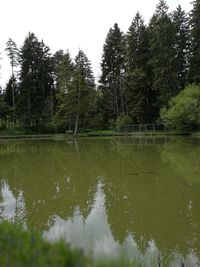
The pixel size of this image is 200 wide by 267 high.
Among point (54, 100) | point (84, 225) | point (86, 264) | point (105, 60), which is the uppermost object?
point (105, 60)

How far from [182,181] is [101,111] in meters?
37.7

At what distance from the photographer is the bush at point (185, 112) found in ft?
103

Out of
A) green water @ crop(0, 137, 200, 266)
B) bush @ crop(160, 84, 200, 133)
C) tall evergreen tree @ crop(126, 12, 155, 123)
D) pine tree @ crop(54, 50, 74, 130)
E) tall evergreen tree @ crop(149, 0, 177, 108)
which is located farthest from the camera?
tall evergreen tree @ crop(126, 12, 155, 123)

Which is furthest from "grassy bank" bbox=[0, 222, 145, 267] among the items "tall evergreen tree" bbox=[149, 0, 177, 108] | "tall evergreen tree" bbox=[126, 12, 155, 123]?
"tall evergreen tree" bbox=[126, 12, 155, 123]

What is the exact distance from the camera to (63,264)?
1.68 m

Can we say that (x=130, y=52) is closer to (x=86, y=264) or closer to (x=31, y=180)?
(x=31, y=180)

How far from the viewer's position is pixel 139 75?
134 feet

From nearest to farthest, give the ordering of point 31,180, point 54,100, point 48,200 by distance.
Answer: point 48,200, point 31,180, point 54,100

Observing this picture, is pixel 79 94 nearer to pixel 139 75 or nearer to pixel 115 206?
pixel 139 75

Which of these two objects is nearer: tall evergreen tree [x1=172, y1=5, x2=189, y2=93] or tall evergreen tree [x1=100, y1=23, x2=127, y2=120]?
tall evergreen tree [x1=172, y1=5, x2=189, y2=93]

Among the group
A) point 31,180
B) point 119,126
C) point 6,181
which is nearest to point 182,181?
point 31,180

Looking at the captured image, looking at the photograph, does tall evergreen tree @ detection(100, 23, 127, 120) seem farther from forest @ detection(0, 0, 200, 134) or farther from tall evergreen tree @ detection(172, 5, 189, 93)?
tall evergreen tree @ detection(172, 5, 189, 93)

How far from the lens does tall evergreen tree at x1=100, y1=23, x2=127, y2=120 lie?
45250 mm

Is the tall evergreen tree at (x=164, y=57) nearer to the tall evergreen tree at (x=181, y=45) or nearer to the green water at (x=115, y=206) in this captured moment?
the tall evergreen tree at (x=181, y=45)
